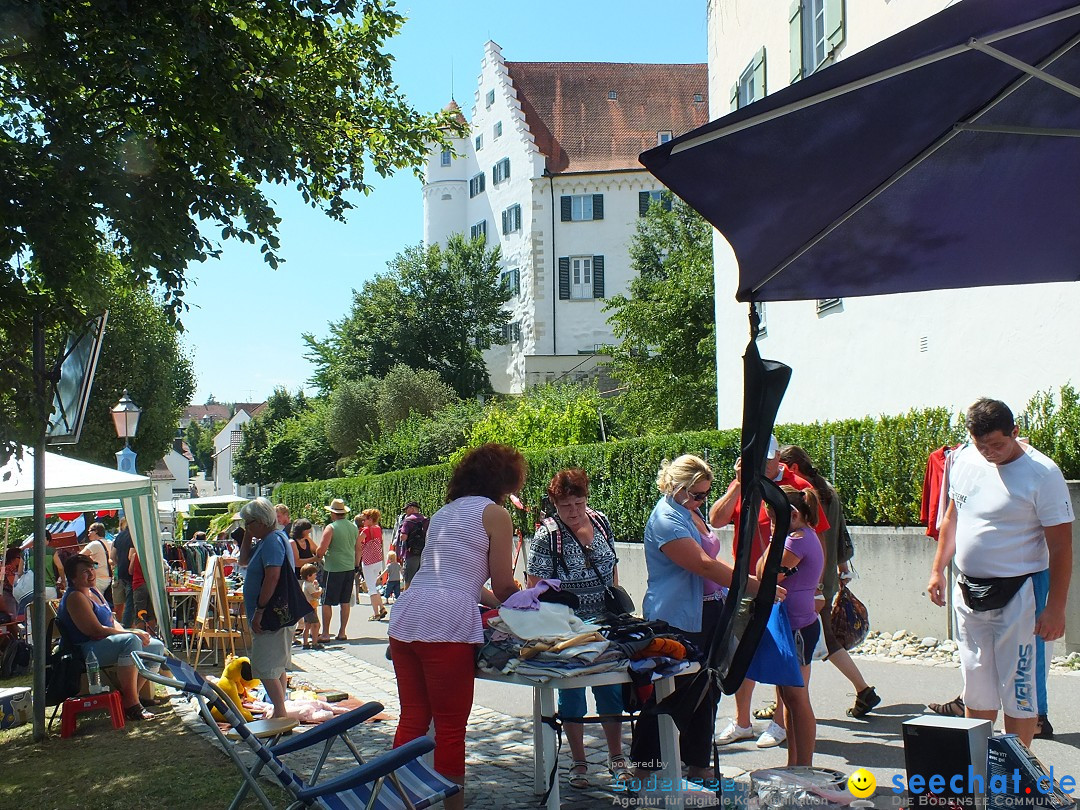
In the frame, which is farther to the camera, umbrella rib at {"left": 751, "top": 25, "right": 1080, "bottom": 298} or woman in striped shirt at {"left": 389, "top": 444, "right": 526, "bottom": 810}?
woman in striped shirt at {"left": 389, "top": 444, "right": 526, "bottom": 810}

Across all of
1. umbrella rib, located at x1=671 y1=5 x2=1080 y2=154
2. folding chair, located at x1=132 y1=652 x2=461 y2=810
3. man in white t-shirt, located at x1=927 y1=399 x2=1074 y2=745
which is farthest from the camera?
man in white t-shirt, located at x1=927 y1=399 x2=1074 y2=745

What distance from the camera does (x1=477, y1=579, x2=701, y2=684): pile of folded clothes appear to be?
483cm

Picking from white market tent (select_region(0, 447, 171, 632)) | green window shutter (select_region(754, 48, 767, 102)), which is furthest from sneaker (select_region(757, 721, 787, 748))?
green window shutter (select_region(754, 48, 767, 102))

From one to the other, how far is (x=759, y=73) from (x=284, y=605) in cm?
1456

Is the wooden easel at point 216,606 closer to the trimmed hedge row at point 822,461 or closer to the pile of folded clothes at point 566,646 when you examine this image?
the trimmed hedge row at point 822,461

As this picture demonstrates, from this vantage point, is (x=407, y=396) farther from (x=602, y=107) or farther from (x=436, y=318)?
(x=602, y=107)

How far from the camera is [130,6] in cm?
785

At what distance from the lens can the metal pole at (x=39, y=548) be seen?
902 centimetres

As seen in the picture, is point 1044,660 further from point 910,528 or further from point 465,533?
point 910,528

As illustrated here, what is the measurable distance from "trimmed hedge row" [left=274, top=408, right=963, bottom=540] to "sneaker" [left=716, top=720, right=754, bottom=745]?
5.33 meters

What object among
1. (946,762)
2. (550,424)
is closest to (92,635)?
(946,762)

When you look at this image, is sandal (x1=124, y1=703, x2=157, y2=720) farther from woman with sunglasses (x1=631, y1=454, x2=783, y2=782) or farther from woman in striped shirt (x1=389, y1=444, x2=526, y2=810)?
woman with sunglasses (x1=631, y1=454, x2=783, y2=782)

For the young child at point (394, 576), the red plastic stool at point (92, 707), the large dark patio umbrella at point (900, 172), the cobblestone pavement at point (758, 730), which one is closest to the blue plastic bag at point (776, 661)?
the cobblestone pavement at point (758, 730)

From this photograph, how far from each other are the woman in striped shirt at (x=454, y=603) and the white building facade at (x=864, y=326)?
6001 mm
